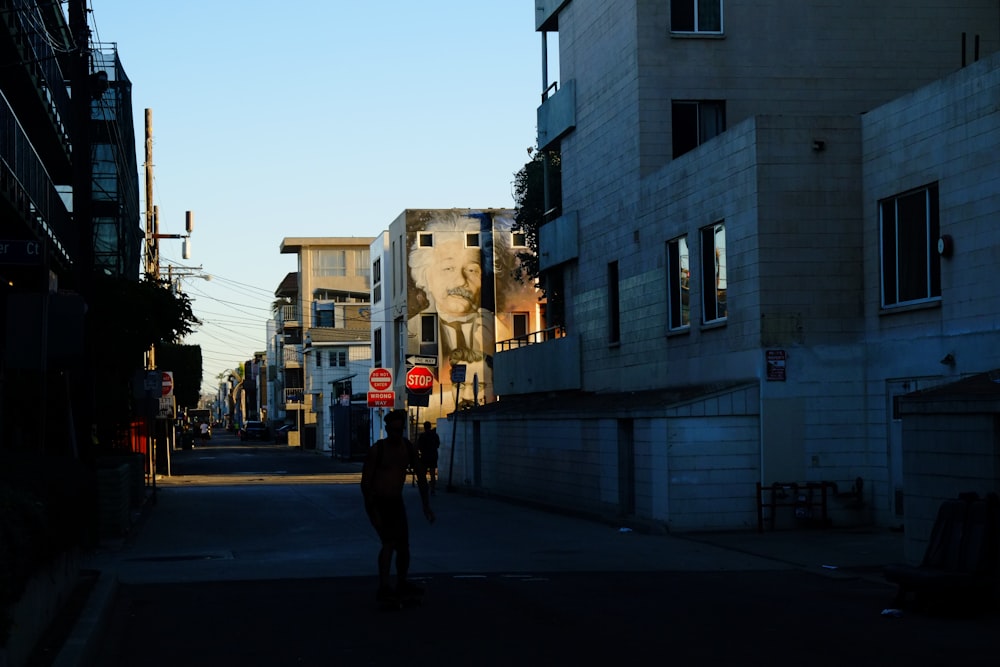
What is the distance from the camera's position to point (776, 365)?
21703 millimetres

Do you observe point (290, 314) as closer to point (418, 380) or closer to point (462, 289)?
point (462, 289)

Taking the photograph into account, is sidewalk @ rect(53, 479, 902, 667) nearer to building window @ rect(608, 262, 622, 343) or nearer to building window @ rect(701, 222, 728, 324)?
building window @ rect(701, 222, 728, 324)

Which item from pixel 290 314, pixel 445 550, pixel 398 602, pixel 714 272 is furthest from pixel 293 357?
pixel 398 602

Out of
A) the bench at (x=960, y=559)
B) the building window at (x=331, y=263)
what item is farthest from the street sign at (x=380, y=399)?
the building window at (x=331, y=263)

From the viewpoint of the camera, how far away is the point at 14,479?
10.7 m

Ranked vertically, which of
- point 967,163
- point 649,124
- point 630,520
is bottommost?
point 630,520

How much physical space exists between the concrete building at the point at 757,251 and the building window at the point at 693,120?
0.04 meters

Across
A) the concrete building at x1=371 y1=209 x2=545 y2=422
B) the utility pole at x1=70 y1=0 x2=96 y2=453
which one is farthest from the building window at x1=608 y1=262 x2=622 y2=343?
the concrete building at x1=371 y1=209 x2=545 y2=422

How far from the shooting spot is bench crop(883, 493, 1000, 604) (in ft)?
39.1

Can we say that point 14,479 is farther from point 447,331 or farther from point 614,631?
point 447,331

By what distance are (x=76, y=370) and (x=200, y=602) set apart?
11.8 metres

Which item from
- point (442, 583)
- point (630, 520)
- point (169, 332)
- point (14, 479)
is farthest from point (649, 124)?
point (14, 479)

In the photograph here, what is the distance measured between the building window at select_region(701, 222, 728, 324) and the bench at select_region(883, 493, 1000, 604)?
10.9m

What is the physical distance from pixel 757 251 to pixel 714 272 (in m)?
2.10
